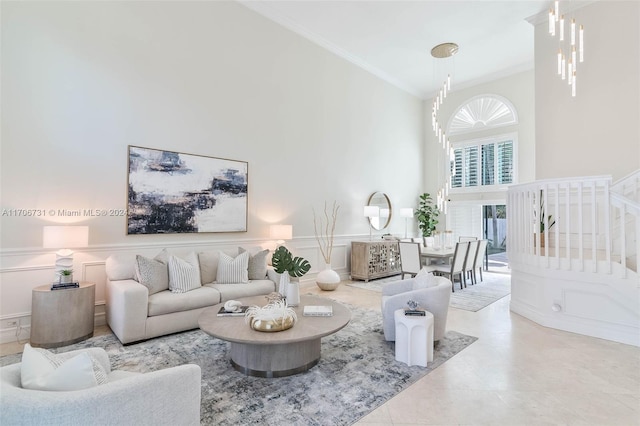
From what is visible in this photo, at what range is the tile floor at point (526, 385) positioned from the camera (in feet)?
7.16

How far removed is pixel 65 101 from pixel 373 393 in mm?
4553

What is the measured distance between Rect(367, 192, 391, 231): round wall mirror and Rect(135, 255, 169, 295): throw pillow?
496 cm

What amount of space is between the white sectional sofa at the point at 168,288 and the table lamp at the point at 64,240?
41 centimetres

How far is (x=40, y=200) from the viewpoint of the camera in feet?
11.9

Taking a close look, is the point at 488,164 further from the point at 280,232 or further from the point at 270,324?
the point at 270,324

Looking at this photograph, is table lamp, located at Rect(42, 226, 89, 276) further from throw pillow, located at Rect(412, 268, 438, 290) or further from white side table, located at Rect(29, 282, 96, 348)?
throw pillow, located at Rect(412, 268, 438, 290)

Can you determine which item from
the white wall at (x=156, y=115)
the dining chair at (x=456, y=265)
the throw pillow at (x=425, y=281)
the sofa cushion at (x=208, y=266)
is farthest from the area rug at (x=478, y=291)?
the sofa cushion at (x=208, y=266)

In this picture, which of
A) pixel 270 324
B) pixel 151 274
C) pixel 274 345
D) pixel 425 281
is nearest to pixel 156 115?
pixel 151 274

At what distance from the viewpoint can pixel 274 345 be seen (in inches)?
105

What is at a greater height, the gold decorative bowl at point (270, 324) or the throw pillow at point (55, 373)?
the throw pillow at point (55, 373)

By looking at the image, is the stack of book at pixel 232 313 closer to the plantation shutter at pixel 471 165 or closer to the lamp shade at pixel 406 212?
the lamp shade at pixel 406 212

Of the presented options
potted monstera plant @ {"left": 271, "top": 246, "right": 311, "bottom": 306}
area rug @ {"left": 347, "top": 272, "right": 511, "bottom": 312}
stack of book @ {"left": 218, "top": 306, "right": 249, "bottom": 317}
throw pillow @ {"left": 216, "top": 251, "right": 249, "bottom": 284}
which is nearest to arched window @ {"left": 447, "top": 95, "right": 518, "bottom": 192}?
area rug @ {"left": 347, "top": 272, "right": 511, "bottom": 312}

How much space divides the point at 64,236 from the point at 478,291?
6.30m

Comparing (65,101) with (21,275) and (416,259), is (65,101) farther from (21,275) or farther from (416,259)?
(416,259)
